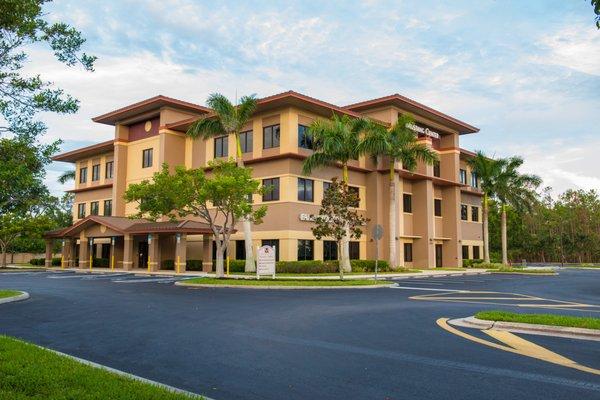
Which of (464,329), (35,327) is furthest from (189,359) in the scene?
(464,329)

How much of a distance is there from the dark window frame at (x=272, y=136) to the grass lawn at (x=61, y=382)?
31.3 m

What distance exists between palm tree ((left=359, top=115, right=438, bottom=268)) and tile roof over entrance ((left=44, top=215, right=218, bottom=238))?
42.0ft

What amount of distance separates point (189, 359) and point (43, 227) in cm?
4670

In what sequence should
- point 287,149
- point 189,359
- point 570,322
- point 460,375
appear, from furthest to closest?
point 287,149 → point 570,322 → point 189,359 → point 460,375

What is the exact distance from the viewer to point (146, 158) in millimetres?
46750

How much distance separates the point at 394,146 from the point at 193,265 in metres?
17.3

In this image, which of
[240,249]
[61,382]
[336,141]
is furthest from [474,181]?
[61,382]

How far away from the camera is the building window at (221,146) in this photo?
41.6 meters

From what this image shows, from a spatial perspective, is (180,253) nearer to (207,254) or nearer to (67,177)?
(207,254)

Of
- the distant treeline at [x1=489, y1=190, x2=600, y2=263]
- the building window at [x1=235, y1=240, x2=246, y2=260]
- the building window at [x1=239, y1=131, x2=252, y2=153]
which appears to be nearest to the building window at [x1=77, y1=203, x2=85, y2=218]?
the building window at [x1=235, y1=240, x2=246, y2=260]

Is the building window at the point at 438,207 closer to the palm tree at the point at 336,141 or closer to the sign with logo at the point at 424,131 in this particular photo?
the sign with logo at the point at 424,131

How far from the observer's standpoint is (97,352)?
353 inches

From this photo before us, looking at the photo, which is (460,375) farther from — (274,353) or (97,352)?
(97,352)

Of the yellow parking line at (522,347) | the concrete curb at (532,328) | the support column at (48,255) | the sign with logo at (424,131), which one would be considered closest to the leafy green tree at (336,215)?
the concrete curb at (532,328)
